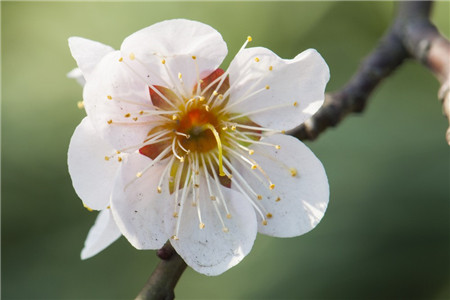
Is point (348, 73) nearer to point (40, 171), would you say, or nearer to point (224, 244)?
point (40, 171)

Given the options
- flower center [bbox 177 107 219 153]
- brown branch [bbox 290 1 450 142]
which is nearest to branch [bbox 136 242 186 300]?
flower center [bbox 177 107 219 153]

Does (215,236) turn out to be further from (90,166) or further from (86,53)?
(86,53)

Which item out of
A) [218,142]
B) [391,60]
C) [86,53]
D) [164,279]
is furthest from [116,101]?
[391,60]

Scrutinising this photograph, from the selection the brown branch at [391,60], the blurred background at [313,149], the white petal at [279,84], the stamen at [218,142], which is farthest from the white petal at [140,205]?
the blurred background at [313,149]

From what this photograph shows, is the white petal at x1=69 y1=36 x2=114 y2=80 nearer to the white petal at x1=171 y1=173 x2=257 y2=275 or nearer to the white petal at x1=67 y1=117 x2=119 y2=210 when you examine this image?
the white petal at x1=67 y1=117 x2=119 y2=210

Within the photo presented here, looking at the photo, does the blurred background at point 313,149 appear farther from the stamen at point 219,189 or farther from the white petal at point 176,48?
the white petal at point 176,48

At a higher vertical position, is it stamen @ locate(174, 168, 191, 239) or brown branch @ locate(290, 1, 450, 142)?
brown branch @ locate(290, 1, 450, 142)
